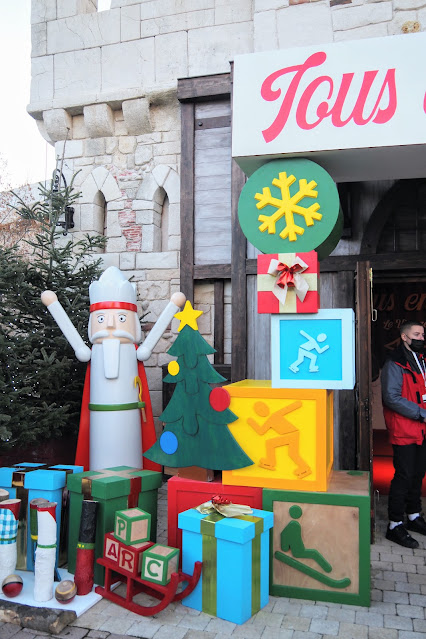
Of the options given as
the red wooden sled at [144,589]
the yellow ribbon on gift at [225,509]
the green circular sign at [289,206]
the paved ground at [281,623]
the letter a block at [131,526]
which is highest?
the green circular sign at [289,206]

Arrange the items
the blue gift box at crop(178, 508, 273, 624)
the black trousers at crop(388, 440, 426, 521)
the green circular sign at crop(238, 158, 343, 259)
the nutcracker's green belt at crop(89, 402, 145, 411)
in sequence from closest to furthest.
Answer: the blue gift box at crop(178, 508, 273, 624), the green circular sign at crop(238, 158, 343, 259), the black trousers at crop(388, 440, 426, 521), the nutcracker's green belt at crop(89, 402, 145, 411)

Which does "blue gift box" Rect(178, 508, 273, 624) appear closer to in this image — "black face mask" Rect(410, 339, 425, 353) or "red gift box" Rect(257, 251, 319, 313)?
"red gift box" Rect(257, 251, 319, 313)

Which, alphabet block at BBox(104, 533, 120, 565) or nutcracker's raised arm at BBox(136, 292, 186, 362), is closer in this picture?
alphabet block at BBox(104, 533, 120, 565)

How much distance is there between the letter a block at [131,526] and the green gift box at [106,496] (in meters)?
0.14

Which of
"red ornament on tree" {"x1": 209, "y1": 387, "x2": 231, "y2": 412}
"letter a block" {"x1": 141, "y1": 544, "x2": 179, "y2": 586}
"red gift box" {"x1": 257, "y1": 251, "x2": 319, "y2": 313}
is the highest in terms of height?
"red gift box" {"x1": 257, "y1": 251, "x2": 319, "y2": 313}

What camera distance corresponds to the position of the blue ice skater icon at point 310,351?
140 inches

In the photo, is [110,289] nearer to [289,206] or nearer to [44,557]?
[289,206]

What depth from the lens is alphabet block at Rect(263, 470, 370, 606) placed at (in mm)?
3320

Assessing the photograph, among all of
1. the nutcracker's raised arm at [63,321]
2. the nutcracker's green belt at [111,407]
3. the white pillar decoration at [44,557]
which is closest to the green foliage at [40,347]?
the nutcracker's raised arm at [63,321]

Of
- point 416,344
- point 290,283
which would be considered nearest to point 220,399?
point 290,283

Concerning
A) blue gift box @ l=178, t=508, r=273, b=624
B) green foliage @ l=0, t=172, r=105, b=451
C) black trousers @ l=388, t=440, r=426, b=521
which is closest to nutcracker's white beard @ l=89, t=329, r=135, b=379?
green foliage @ l=0, t=172, r=105, b=451

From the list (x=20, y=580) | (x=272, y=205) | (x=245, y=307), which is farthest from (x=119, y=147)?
(x=20, y=580)

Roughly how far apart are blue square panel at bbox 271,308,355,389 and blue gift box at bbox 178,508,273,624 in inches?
33.0

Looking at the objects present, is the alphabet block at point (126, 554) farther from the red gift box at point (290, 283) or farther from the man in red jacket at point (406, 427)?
the man in red jacket at point (406, 427)
